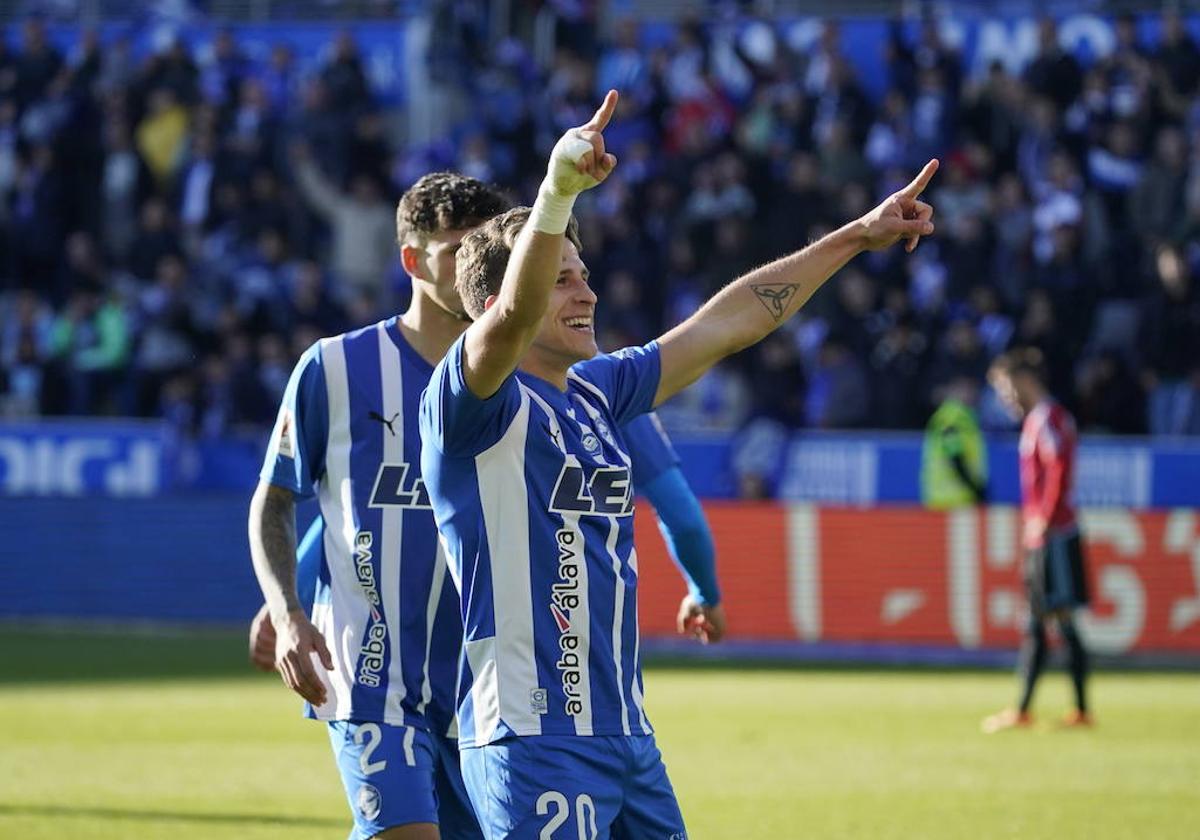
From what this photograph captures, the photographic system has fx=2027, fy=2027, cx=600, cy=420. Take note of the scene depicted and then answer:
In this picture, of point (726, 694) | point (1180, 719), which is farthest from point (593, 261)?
point (1180, 719)

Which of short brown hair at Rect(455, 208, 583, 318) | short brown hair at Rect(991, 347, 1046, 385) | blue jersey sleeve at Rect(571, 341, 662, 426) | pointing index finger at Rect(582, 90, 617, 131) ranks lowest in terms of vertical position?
blue jersey sleeve at Rect(571, 341, 662, 426)

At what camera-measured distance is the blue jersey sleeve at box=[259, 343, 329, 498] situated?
5.75m

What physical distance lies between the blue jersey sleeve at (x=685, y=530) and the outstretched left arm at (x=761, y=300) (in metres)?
1.40

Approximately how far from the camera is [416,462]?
18.8 ft

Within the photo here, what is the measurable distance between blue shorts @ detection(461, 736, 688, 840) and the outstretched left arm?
1.00 m

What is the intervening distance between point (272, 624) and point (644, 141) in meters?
16.4

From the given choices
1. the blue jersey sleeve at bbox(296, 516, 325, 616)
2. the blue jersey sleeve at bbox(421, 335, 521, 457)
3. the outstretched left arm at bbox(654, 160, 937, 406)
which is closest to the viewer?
the blue jersey sleeve at bbox(421, 335, 521, 457)

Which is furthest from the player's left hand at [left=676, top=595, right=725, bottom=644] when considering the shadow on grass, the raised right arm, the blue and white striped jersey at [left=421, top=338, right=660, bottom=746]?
the shadow on grass

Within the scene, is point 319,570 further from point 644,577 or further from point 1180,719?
point 644,577

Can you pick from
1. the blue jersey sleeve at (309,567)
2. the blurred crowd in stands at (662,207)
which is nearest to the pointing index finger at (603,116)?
the blue jersey sleeve at (309,567)

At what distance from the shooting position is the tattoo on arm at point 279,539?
558 centimetres

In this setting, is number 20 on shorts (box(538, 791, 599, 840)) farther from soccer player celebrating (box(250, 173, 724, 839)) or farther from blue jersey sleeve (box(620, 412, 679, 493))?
blue jersey sleeve (box(620, 412, 679, 493))

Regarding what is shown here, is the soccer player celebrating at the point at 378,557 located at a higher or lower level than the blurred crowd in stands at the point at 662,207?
lower

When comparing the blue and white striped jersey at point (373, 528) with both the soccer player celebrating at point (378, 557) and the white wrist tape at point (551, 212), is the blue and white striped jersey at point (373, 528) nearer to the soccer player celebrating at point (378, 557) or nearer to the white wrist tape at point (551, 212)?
the soccer player celebrating at point (378, 557)
